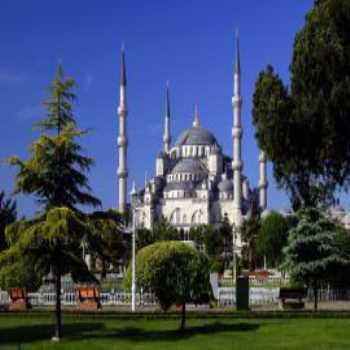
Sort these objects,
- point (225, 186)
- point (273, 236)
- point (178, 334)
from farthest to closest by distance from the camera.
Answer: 1. point (225, 186)
2. point (273, 236)
3. point (178, 334)

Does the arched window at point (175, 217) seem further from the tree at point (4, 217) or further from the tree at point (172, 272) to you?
the tree at point (172, 272)

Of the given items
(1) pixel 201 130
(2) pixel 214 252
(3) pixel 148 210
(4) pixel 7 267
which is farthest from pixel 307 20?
(1) pixel 201 130

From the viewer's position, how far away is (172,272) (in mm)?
18500

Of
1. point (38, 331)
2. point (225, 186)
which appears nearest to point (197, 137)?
point (225, 186)

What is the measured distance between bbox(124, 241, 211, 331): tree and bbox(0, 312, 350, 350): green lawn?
93 cm

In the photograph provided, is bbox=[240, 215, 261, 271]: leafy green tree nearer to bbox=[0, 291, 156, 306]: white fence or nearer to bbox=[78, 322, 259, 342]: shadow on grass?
bbox=[0, 291, 156, 306]: white fence

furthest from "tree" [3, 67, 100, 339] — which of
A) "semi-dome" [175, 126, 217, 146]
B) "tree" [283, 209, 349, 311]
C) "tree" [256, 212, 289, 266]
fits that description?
"semi-dome" [175, 126, 217, 146]

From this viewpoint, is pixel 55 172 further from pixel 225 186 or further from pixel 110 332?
pixel 225 186

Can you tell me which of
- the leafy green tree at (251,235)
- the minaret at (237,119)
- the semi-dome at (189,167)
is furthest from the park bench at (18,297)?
the semi-dome at (189,167)

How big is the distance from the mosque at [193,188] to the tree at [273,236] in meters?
38.8

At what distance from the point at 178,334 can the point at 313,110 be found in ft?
45.5

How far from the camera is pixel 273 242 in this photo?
6950 centimetres

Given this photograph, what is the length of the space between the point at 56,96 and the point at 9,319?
24.8ft

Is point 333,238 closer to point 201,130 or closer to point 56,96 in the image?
point 56,96
